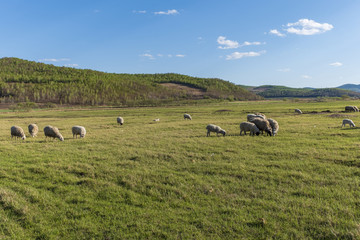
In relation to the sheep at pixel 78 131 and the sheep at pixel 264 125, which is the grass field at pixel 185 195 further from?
the sheep at pixel 78 131

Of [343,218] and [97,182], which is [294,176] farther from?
[97,182]

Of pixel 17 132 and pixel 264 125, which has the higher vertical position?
pixel 264 125

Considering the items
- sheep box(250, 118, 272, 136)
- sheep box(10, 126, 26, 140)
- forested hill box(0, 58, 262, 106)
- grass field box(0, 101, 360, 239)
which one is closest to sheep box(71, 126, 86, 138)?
sheep box(10, 126, 26, 140)

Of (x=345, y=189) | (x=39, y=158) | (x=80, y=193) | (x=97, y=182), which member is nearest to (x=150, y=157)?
(x=97, y=182)

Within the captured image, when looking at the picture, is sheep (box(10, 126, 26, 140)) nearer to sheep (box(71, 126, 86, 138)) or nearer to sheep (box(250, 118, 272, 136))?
sheep (box(71, 126, 86, 138))

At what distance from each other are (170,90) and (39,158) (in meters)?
177

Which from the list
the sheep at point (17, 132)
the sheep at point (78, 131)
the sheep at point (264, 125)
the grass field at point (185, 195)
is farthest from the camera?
the sheep at point (78, 131)

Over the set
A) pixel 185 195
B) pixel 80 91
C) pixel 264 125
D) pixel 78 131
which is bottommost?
pixel 185 195

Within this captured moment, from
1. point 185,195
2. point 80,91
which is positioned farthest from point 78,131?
point 80,91

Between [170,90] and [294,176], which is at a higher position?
[170,90]

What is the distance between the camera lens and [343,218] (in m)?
5.79

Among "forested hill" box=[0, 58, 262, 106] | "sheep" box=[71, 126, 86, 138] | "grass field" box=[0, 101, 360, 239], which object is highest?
"forested hill" box=[0, 58, 262, 106]

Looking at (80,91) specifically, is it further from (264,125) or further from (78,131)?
(264,125)

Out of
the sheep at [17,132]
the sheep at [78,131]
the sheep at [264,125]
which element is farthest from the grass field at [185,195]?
the sheep at [17,132]
